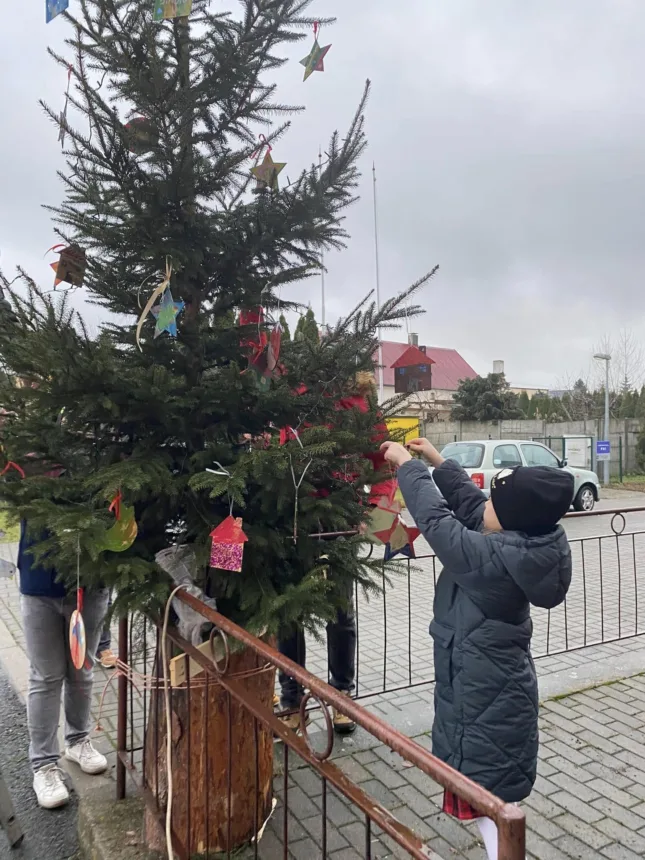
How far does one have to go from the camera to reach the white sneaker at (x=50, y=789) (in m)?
2.95

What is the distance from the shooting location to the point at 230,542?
6.73 ft

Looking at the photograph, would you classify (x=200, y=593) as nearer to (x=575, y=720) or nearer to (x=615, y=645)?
(x=575, y=720)

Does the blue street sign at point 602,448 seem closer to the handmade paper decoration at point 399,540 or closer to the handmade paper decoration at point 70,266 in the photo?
the handmade paper decoration at point 399,540

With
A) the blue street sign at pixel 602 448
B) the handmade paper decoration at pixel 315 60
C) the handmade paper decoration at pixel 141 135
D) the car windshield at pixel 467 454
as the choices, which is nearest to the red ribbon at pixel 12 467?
the handmade paper decoration at pixel 141 135

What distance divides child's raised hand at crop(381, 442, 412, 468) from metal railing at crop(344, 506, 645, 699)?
654 mm

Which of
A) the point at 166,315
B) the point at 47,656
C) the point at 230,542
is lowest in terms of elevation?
the point at 47,656

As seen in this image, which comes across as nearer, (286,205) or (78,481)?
(78,481)

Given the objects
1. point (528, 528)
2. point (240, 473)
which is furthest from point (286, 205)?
point (528, 528)

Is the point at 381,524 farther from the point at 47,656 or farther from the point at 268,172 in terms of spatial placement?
the point at 47,656

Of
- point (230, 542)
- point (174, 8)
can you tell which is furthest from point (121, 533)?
point (174, 8)

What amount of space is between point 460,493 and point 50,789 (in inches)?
94.7

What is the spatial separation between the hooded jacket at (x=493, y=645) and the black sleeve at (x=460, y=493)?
1.48 ft

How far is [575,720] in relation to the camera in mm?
3834

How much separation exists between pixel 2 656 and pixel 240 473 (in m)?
4.20
